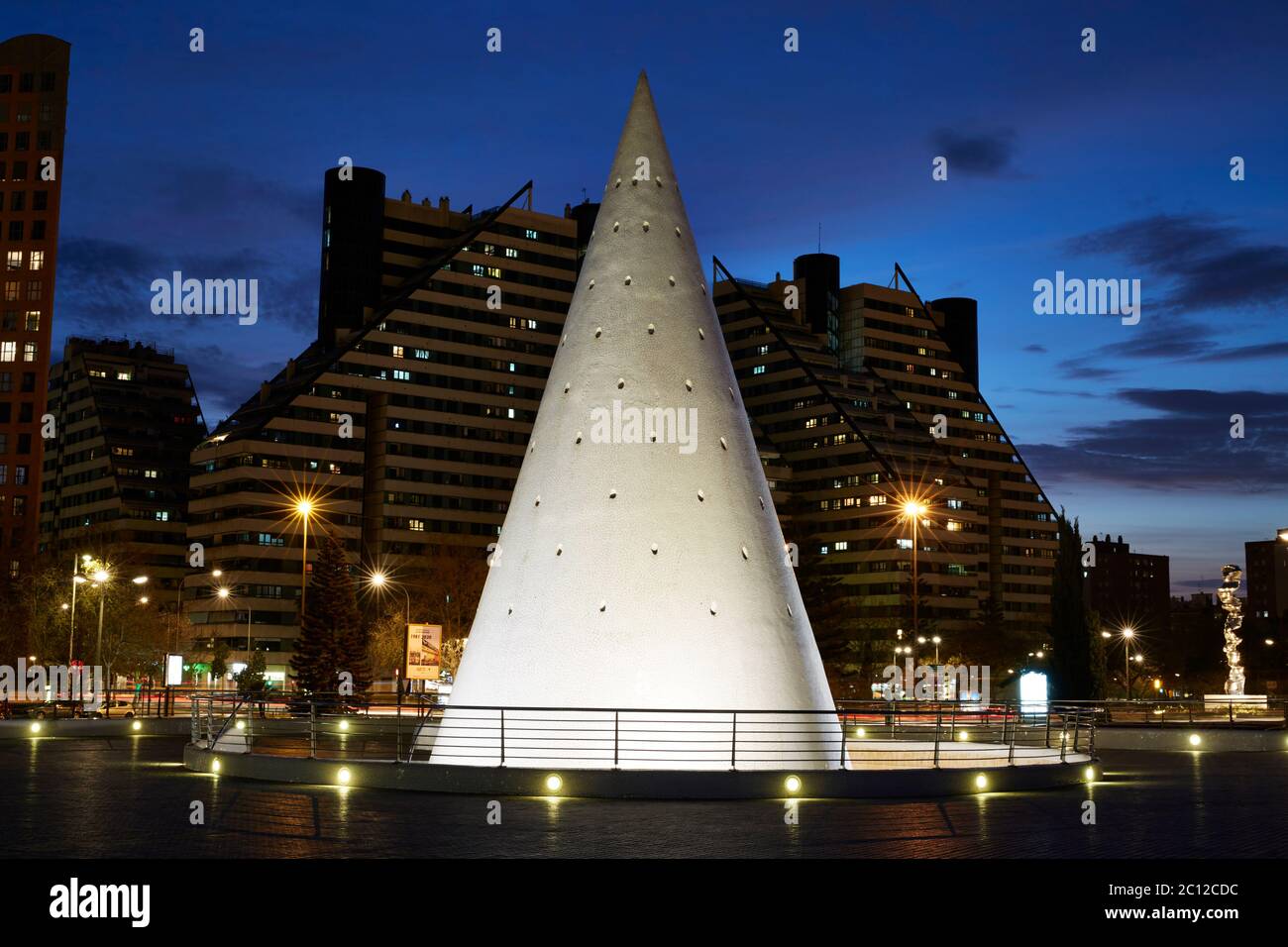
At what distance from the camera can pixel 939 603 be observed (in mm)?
158750

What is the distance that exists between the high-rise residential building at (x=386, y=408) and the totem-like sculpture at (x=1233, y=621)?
7646 centimetres

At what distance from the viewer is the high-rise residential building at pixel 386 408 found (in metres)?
128

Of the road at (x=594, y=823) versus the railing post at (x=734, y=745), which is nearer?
the road at (x=594, y=823)

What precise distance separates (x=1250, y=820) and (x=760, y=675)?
715 cm

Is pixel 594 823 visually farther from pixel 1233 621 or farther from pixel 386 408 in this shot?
pixel 386 408

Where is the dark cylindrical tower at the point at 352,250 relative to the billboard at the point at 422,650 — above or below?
above

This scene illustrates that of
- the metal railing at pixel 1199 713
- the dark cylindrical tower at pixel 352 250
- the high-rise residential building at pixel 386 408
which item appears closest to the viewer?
the metal railing at pixel 1199 713

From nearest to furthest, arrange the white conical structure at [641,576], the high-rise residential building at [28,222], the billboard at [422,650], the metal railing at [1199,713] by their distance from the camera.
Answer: the white conical structure at [641,576], the billboard at [422,650], the metal railing at [1199,713], the high-rise residential building at [28,222]

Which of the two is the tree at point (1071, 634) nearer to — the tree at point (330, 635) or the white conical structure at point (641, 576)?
the tree at point (330, 635)

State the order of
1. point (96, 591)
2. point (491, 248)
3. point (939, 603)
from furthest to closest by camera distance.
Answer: point (939, 603), point (491, 248), point (96, 591)

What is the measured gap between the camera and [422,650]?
41.6m

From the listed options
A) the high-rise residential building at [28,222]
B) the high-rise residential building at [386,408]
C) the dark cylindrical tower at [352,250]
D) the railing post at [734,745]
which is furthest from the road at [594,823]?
the dark cylindrical tower at [352,250]

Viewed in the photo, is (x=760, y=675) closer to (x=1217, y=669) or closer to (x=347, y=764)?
(x=347, y=764)
